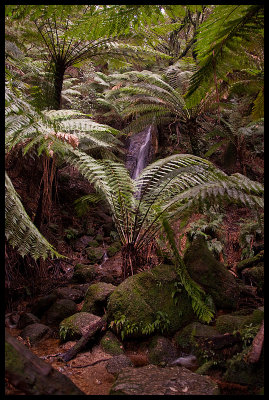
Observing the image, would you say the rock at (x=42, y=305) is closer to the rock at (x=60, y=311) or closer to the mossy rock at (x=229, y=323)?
the rock at (x=60, y=311)

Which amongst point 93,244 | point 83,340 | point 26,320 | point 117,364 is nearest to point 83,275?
point 26,320

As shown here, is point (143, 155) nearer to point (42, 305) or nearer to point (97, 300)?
point (97, 300)

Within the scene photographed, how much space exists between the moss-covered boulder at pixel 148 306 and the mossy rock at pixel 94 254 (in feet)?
4.61

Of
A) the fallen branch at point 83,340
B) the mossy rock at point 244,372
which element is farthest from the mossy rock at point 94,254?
the mossy rock at point 244,372

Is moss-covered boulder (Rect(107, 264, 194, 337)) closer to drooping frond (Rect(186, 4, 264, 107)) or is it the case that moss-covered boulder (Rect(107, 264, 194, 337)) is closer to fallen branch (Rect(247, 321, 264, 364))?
fallen branch (Rect(247, 321, 264, 364))

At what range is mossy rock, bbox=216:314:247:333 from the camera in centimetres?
198

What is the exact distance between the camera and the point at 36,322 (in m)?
2.45

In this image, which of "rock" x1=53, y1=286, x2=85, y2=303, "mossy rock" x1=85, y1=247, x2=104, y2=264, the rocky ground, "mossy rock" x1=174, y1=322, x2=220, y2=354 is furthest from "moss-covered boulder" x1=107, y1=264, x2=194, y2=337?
"mossy rock" x1=85, y1=247, x2=104, y2=264

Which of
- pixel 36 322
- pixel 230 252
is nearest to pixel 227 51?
pixel 36 322

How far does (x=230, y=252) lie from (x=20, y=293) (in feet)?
9.59

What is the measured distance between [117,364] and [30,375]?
4.24 feet

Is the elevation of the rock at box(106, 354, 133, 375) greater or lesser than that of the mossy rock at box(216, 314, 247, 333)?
lesser

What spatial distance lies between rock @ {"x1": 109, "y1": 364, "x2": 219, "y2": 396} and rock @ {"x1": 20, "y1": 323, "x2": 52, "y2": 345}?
36.1 inches
